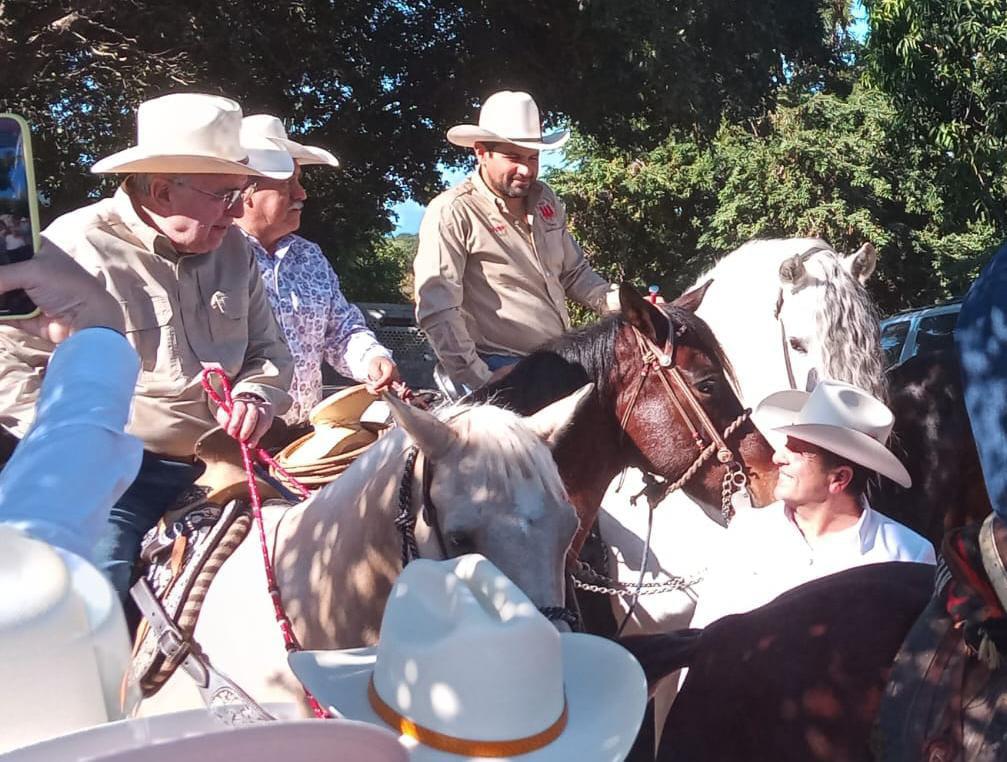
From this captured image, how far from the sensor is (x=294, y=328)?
14.5ft

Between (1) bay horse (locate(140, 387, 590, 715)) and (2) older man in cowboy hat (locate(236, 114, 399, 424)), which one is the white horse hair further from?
(1) bay horse (locate(140, 387, 590, 715))

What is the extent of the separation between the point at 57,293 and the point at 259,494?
144 cm

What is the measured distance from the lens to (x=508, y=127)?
4.89 meters

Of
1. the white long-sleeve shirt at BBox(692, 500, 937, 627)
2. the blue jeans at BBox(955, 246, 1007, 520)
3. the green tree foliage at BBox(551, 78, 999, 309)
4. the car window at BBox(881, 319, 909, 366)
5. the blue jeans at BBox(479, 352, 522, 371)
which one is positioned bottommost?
the green tree foliage at BBox(551, 78, 999, 309)

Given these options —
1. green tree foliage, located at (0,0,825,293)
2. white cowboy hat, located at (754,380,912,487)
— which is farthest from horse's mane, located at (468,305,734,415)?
green tree foliage, located at (0,0,825,293)

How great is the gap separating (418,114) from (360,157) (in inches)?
33.4

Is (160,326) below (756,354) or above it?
above

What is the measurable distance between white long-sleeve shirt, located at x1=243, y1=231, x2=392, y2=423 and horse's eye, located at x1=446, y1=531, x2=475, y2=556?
1810 millimetres

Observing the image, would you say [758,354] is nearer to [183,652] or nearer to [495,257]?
[495,257]

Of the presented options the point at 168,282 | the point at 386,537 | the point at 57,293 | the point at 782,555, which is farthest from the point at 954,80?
the point at 57,293

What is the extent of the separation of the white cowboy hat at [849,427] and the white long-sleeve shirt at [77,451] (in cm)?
228

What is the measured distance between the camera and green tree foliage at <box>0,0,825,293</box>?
407 inches

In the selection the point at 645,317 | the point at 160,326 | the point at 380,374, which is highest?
the point at 160,326

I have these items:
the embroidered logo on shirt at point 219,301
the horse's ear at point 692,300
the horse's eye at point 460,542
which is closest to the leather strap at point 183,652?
the horse's eye at point 460,542
